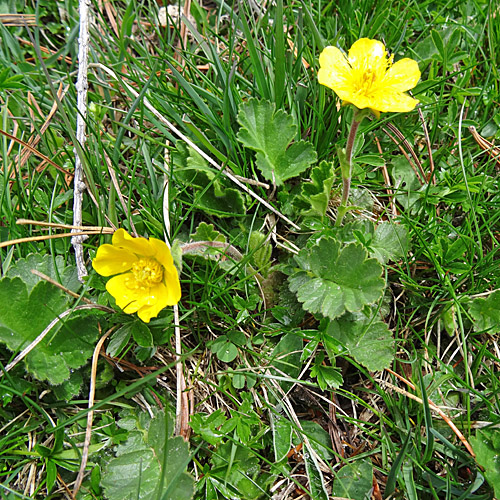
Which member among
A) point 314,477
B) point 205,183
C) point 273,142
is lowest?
point 314,477

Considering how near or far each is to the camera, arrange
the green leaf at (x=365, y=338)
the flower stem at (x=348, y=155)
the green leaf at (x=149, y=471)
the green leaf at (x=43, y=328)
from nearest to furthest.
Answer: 1. the green leaf at (x=149, y=471)
2. the flower stem at (x=348, y=155)
3. the green leaf at (x=43, y=328)
4. the green leaf at (x=365, y=338)

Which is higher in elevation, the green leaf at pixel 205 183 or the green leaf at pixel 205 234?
the green leaf at pixel 205 183

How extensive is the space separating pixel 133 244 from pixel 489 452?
69.8 inches

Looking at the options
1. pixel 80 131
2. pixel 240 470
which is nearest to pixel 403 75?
pixel 80 131

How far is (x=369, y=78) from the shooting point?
2.15m

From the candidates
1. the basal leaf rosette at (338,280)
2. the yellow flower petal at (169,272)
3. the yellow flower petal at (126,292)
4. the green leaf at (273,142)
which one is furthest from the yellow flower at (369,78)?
the yellow flower petal at (126,292)

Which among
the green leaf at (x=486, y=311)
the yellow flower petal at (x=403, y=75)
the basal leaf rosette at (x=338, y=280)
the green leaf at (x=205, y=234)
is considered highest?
the yellow flower petal at (x=403, y=75)

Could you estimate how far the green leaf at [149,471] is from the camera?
193 centimetres

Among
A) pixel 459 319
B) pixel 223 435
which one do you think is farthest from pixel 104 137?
pixel 459 319

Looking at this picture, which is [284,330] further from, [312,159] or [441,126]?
[441,126]

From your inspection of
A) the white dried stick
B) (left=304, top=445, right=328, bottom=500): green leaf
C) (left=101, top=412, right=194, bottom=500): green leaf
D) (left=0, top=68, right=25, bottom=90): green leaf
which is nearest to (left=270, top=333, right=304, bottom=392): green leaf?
(left=304, top=445, right=328, bottom=500): green leaf

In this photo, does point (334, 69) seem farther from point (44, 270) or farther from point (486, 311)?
point (44, 270)

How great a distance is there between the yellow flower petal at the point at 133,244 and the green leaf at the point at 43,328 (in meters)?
0.40

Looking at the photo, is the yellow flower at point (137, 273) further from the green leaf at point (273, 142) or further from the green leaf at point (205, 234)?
the green leaf at point (273, 142)
